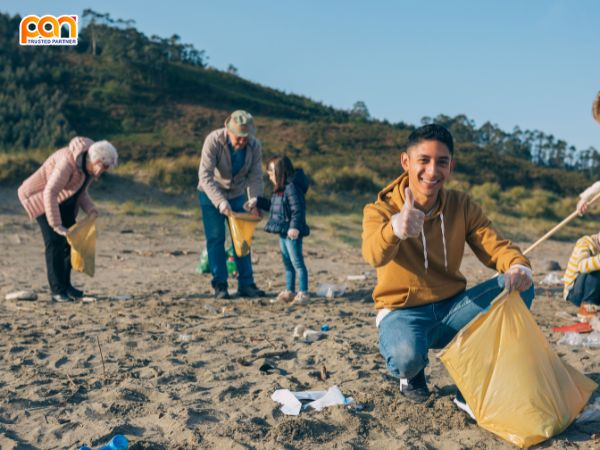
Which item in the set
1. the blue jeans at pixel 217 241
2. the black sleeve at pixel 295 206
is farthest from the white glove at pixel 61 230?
the black sleeve at pixel 295 206

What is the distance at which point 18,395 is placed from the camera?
10.3 feet

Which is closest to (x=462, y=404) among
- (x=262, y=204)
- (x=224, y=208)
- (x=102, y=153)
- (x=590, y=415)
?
(x=590, y=415)

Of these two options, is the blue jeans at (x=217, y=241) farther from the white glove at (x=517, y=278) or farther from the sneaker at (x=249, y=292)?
the white glove at (x=517, y=278)

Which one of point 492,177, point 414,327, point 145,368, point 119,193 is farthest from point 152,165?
point 492,177

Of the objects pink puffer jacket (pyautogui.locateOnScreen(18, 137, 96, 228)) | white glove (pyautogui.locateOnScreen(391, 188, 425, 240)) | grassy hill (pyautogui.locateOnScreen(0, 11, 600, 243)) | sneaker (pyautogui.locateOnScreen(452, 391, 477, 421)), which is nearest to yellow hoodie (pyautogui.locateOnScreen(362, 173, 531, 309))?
white glove (pyautogui.locateOnScreen(391, 188, 425, 240))

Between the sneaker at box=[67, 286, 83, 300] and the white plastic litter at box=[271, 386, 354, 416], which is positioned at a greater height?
the white plastic litter at box=[271, 386, 354, 416]

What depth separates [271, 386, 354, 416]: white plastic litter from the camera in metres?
2.96

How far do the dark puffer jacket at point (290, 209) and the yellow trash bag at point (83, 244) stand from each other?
164 cm

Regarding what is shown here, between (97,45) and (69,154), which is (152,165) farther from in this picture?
(97,45)

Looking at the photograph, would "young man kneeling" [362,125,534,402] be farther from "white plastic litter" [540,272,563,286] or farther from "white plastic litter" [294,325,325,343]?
"white plastic litter" [540,272,563,286]

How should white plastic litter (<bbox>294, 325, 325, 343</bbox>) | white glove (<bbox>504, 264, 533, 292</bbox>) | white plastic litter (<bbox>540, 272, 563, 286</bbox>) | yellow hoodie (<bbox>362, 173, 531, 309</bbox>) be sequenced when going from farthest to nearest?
white plastic litter (<bbox>540, 272, 563, 286</bbox>) → white plastic litter (<bbox>294, 325, 325, 343</bbox>) → yellow hoodie (<bbox>362, 173, 531, 309</bbox>) → white glove (<bbox>504, 264, 533, 292</bbox>)

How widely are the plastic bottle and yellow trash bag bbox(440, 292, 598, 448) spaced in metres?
1.43

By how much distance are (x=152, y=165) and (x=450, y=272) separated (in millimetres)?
13401

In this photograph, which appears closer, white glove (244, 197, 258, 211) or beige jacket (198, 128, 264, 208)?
beige jacket (198, 128, 264, 208)
